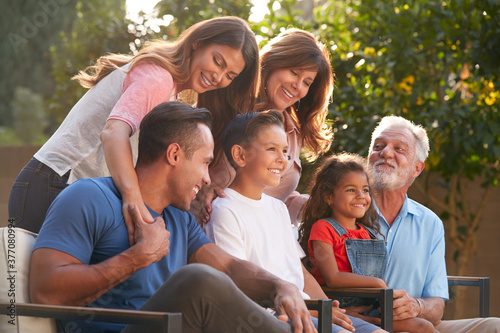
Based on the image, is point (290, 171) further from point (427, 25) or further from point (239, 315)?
point (427, 25)

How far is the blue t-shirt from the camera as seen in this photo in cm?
191

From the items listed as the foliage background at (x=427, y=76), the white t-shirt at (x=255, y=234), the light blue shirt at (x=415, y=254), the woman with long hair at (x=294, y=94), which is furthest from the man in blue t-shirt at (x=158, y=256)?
the foliage background at (x=427, y=76)

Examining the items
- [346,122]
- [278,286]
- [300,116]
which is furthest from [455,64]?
[278,286]

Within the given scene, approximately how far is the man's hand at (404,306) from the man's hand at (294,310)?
0.95 metres

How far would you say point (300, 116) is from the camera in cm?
340

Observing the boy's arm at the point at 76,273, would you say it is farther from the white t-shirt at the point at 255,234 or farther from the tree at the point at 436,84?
the tree at the point at 436,84

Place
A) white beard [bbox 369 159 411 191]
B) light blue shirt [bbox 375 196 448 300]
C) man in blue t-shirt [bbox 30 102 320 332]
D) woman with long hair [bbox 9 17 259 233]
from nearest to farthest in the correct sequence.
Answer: man in blue t-shirt [bbox 30 102 320 332] < woman with long hair [bbox 9 17 259 233] < light blue shirt [bbox 375 196 448 300] < white beard [bbox 369 159 411 191]

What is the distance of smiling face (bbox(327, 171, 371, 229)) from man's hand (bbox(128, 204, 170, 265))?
48.7 inches

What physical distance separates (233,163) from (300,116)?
2.62ft

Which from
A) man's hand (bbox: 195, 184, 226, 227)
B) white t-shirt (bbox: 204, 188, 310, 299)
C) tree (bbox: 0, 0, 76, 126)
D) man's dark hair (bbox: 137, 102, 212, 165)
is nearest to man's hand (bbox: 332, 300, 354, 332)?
white t-shirt (bbox: 204, 188, 310, 299)

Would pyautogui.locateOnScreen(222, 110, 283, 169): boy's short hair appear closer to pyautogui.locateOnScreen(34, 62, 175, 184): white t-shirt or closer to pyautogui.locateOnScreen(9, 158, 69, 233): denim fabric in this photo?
pyautogui.locateOnScreen(34, 62, 175, 184): white t-shirt

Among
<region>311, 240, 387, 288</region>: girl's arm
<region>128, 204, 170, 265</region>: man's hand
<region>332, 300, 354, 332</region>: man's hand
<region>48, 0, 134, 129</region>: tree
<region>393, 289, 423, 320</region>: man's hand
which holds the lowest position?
<region>393, 289, 423, 320</region>: man's hand

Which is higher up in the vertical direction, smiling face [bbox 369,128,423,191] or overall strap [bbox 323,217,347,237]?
smiling face [bbox 369,128,423,191]

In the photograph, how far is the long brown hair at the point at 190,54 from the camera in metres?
2.62
